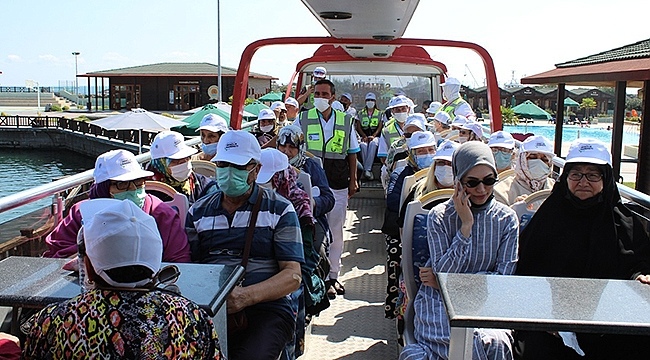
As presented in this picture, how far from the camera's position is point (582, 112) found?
1861 inches

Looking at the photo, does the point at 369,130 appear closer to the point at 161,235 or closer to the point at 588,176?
the point at 588,176

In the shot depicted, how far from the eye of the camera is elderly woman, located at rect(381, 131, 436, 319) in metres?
4.35

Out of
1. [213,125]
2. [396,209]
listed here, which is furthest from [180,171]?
[396,209]

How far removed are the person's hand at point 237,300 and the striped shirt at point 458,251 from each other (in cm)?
77

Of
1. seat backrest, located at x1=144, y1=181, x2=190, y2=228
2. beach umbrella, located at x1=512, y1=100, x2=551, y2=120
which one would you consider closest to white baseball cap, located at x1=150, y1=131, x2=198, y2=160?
seat backrest, located at x1=144, y1=181, x2=190, y2=228

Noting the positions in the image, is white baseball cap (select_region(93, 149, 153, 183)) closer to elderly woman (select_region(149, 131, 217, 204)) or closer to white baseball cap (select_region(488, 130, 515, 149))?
elderly woman (select_region(149, 131, 217, 204))

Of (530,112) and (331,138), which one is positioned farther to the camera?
(530,112)

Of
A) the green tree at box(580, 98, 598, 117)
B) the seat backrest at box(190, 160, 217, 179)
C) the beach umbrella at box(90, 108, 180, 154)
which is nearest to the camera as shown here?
the seat backrest at box(190, 160, 217, 179)

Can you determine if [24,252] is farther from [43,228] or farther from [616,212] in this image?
[616,212]

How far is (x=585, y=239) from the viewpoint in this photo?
9.89 ft

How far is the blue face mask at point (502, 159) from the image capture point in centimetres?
504

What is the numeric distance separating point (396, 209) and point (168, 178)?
5.22 feet

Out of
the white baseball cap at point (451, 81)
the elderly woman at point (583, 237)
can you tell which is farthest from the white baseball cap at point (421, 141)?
Answer: the white baseball cap at point (451, 81)

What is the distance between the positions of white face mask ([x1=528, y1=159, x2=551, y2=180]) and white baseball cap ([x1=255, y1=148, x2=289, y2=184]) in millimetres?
1693
